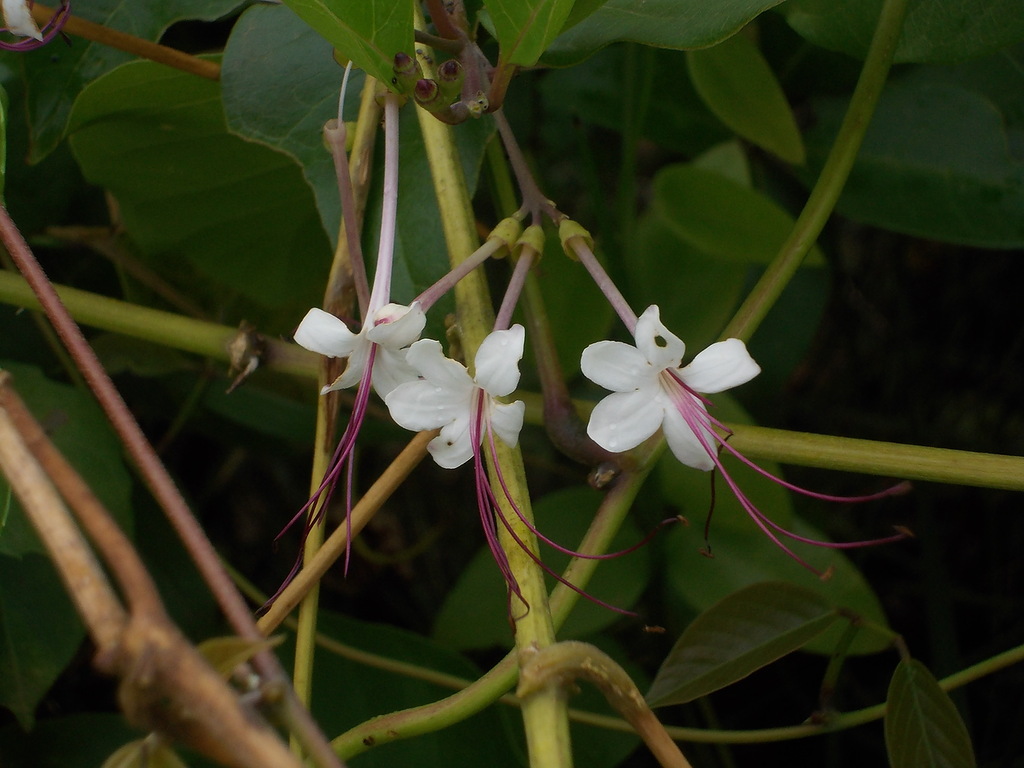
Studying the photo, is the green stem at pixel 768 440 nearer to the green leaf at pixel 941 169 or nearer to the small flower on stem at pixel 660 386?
the small flower on stem at pixel 660 386

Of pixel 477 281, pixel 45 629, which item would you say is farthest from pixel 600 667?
pixel 45 629

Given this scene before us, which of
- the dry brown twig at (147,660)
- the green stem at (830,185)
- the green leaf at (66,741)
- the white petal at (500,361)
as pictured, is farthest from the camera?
the green leaf at (66,741)

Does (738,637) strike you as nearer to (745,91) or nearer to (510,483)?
(510,483)

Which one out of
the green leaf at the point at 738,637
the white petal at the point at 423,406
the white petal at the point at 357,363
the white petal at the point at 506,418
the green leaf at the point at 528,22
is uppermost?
the green leaf at the point at 528,22

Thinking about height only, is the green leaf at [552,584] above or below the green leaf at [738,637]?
below

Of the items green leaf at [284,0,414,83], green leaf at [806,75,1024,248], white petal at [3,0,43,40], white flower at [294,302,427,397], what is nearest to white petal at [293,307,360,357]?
white flower at [294,302,427,397]

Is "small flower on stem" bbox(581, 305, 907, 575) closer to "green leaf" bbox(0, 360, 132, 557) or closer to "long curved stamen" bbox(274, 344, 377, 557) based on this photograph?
"long curved stamen" bbox(274, 344, 377, 557)

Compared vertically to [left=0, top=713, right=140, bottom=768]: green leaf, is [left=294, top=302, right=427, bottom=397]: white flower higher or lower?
higher

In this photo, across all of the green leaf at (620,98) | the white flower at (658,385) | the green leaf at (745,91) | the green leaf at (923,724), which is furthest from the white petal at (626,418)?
the green leaf at (620,98)
